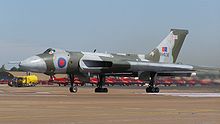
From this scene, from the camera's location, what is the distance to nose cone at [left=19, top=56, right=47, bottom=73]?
43.3 metres

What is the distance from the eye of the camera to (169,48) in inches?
2121

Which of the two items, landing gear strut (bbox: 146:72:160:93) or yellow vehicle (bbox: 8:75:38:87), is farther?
yellow vehicle (bbox: 8:75:38:87)

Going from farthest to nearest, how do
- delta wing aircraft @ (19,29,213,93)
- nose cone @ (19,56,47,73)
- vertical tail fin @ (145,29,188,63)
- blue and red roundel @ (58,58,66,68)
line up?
vertical tail fin @ (145,29,188,63) → blue and red roundel @ (58,58,66,68) → delta wing aircraft @ (19,29,213,93) → nose cone @ (19,56,47,73)

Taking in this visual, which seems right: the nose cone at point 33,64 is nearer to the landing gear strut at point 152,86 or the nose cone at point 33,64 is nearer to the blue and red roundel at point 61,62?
the blue and red roundel at point 61,62

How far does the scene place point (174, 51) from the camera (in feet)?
178

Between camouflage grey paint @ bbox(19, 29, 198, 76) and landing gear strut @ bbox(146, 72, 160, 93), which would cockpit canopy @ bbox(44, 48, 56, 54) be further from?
landing gear strut @ bbox(146, 72, 160, 93)

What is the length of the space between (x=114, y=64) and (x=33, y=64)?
26.6 ft

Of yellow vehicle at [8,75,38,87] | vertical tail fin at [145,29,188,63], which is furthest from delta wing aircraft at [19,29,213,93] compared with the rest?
yellow vehicle at [8,75,38,87]

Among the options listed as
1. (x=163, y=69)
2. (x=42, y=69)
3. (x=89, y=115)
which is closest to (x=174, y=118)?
(x=89, y=115)

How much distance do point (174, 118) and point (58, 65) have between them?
28.7 metres

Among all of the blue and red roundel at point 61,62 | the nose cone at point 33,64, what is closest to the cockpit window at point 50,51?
the blue and red roundel at point 61,62

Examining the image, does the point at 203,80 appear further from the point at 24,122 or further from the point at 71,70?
the point at 24,122

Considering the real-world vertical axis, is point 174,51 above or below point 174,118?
above

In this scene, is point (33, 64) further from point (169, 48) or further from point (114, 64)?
point (169, 48)
